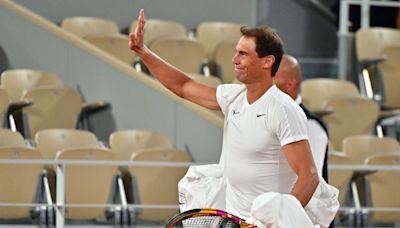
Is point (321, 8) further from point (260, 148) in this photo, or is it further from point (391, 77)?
point (260, 148)

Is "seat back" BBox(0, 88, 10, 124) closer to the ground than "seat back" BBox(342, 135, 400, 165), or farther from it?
farther from it

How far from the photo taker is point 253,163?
399cm

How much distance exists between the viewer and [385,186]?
27.3ft

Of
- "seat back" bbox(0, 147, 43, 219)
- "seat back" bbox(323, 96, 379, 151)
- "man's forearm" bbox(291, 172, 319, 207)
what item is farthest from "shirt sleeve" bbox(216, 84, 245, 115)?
"seat back" bbox(323, 96, 379, 151)

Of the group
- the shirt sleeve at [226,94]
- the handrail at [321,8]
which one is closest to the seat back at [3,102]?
the shirt sleeve at [226,94]

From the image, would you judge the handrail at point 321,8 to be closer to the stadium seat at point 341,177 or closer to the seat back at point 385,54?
the seat back at point 385,54

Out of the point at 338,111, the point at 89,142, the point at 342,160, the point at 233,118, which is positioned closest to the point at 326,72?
the point at 338,111

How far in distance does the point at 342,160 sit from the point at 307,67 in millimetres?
3145

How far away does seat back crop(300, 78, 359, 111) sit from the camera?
9.73 metres

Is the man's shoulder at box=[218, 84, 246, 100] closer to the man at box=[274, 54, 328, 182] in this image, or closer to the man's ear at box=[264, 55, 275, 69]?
the man's ear at box=[264, 55, 275, 69]

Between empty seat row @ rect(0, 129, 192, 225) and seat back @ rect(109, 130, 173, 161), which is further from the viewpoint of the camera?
seat back @ rect(109, 130, 173, 161)

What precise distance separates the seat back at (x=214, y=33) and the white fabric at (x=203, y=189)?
636 centimetres

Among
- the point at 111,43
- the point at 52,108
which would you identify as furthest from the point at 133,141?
the point at 111,43

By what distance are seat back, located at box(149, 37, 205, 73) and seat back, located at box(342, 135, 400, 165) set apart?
5.86 feet
